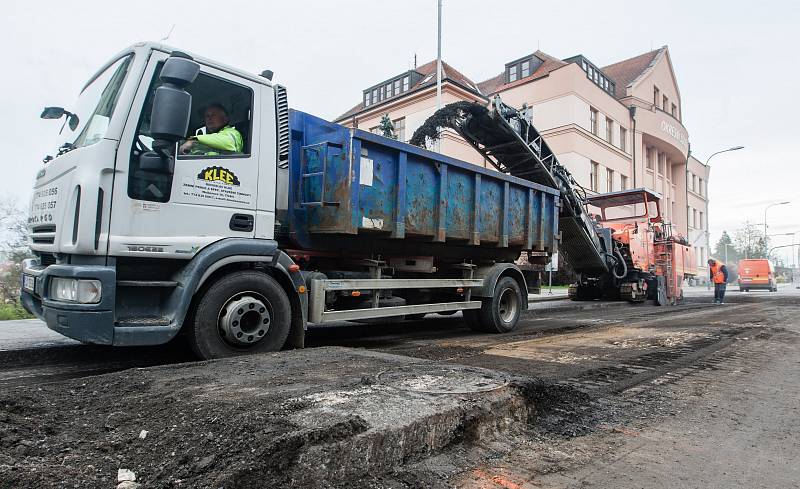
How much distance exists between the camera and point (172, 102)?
3955 mm

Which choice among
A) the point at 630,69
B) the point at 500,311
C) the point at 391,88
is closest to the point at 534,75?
the point at 391,88

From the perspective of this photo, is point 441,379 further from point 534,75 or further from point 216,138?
point 534,75

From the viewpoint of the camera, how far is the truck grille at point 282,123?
5.15 meters

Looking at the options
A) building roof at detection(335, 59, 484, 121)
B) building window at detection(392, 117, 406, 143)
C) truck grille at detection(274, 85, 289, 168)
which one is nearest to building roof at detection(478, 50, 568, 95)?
building roof at detection(335, 59, 484, 121)

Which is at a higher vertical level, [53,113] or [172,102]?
[53,113]

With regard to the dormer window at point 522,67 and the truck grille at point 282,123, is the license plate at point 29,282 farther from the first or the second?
the dormer window at point 522,67

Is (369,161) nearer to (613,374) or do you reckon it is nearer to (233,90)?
(233,90)

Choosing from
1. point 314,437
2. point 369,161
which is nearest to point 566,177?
point 369,161

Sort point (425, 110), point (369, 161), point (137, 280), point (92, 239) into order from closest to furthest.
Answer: point (92, 239) < point (137, 280) < point (369, 161) < point (425, 110)

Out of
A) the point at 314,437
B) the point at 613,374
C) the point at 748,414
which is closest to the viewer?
the point at 314,437

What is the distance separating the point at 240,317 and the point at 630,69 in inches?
1693

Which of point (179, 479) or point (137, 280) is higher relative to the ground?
point (137, 280)

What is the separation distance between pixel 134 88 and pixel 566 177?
29.0 feet

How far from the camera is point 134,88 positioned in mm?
4207
